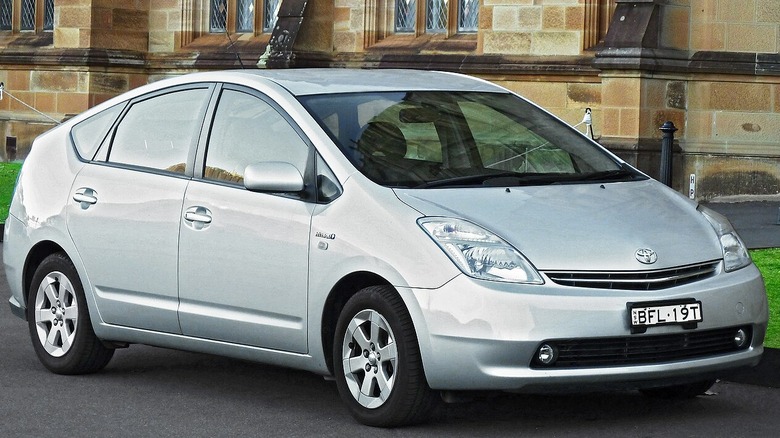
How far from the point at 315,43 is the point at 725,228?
16251mm

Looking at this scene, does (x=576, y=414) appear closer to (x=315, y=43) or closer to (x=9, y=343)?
(x=9, y=343)

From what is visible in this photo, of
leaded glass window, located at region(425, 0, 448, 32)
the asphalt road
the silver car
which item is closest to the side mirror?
the silver car

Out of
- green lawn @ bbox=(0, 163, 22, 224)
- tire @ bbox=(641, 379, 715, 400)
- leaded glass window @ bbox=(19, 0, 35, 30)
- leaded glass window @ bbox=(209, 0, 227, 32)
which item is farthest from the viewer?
leaded glass window @ bbox=(19, 0, 35, 30)

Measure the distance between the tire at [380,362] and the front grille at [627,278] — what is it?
2.18 feet

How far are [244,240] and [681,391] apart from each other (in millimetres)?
2144

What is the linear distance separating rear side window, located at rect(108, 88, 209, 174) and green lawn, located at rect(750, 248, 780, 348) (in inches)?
127

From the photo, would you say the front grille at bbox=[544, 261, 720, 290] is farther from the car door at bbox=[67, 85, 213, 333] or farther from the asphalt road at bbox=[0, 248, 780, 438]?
the car door at bbox=[67, 85, 213, 333]

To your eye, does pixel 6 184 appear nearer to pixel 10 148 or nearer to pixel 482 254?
pixel 10 148

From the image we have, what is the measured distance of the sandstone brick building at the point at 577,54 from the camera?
62.0 ft

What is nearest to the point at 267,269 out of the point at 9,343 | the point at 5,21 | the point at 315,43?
the point at 9,343

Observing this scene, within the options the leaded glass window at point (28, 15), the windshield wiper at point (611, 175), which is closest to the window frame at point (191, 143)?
the windshield wiper at point (611, 175)

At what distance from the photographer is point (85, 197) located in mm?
8344

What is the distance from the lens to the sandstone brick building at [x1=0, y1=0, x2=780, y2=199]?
62.0 feet

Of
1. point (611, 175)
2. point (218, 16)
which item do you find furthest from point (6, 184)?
point (611, 175)
